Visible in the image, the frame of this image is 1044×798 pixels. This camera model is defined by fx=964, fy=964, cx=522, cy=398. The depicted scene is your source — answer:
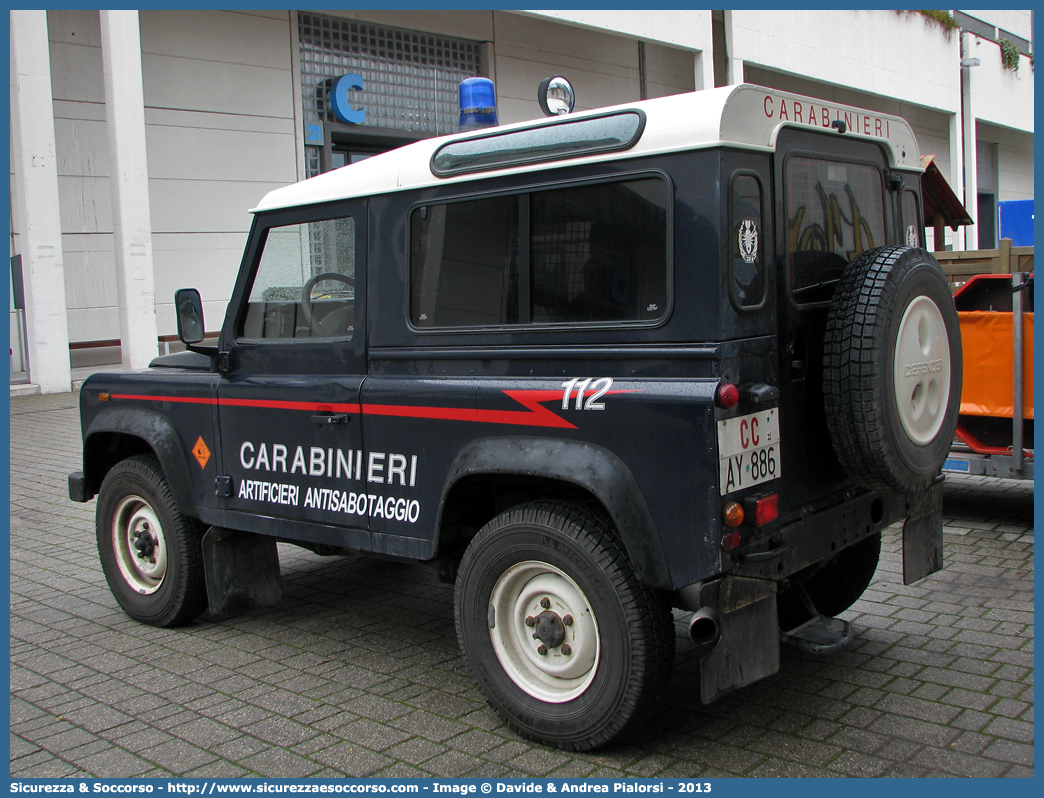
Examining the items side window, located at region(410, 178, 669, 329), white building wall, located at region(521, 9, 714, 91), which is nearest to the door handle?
side window, located at region(410, 178, 669, 329)

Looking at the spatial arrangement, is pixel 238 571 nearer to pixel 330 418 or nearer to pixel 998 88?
pixel 330 418

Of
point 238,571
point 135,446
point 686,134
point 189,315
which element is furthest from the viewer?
point 135,446

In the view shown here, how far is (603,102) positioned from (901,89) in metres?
8.74

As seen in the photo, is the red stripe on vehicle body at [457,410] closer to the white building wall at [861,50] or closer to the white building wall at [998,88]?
the white building wall at [861,50]

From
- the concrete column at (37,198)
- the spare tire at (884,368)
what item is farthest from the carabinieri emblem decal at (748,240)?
the concrete column at (37,198)

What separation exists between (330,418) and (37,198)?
1029cm

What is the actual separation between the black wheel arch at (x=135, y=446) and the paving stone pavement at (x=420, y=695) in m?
0.75

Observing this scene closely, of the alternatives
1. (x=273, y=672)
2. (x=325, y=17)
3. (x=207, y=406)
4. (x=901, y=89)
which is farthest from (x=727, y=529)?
(x=901, y=89)

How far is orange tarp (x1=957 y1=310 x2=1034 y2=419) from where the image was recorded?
20.2ft

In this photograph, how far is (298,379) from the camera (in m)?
4.41

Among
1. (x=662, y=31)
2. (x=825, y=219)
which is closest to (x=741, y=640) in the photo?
(x=825, y=219)

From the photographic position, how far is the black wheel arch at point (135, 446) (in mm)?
4902

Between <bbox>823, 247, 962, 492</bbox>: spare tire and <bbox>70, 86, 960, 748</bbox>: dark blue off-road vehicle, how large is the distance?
0.01 m

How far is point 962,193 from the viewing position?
1094 inches
